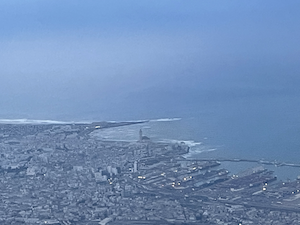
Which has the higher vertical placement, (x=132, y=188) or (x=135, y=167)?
(x=135, y=167)

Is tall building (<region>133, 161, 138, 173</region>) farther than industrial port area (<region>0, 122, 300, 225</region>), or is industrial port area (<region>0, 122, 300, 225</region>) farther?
tall building (<region>133, 161, 138, 173</region>)

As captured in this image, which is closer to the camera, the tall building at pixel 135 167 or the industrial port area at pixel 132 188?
the industrial port area at pixel 132 188

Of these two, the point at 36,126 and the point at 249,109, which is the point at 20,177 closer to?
the point at 36,126

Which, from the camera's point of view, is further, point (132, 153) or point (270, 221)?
point (132, 153)

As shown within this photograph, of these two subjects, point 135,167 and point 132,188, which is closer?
point 132,188

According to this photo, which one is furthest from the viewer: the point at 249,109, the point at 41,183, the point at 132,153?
the point at 249,109

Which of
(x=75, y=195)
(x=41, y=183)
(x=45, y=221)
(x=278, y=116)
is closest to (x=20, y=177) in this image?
(x=41, y=183)

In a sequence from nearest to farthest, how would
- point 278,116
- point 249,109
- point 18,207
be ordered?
point 18,207 → point 278,116 → point 249,109

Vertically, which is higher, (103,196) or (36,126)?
(36,126)
